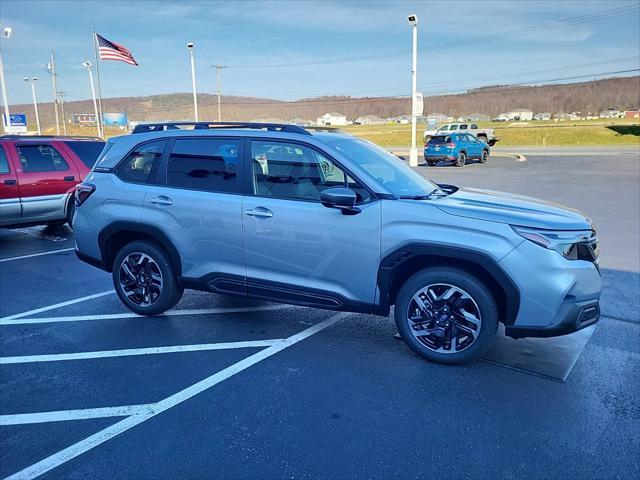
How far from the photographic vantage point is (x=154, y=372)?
398cm

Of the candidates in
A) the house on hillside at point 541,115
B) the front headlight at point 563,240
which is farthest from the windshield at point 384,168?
the house on hillside at point 541,115

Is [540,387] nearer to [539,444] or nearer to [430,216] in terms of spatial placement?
[539,444]

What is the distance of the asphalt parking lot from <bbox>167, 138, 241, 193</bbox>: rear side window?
1.39 m

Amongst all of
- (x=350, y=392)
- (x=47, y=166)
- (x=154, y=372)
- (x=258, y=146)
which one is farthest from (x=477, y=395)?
(x=47, y=166)

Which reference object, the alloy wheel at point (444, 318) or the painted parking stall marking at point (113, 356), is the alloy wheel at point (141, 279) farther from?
the alloy wheel at point (444, 318)

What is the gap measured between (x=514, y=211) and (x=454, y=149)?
72.3 ft

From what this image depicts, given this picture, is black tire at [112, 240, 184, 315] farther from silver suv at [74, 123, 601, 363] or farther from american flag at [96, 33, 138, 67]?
american flag at [96, 33, 138, 67]

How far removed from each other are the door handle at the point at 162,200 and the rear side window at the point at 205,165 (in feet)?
0.48

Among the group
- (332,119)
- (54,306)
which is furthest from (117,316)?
(332,119)

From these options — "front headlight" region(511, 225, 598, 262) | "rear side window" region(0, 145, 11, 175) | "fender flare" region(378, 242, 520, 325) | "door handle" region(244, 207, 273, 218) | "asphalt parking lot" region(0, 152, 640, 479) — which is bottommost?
"asphalt parking lot" region(0, 152, 640, 479)

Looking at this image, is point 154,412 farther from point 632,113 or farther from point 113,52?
point 632,113

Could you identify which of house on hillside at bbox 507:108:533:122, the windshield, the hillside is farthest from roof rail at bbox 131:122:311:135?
house on hillside at bbox 507:108:533:122

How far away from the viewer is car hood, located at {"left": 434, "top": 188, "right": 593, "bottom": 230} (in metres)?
3.74

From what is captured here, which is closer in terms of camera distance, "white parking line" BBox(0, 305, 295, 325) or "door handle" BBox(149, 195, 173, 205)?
"door handle" BBox(149, 195, 173, 205)
